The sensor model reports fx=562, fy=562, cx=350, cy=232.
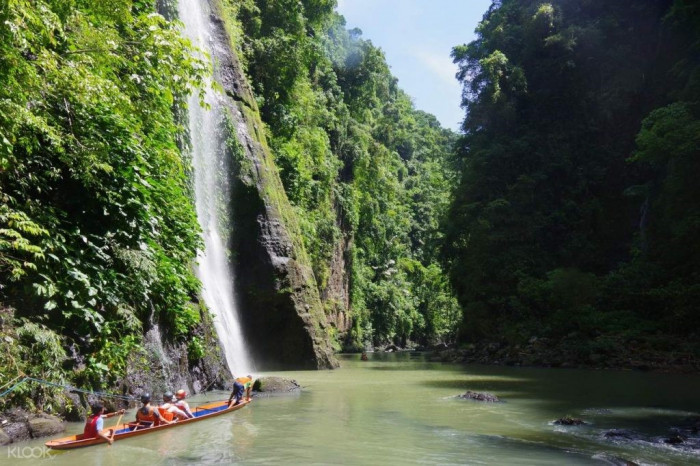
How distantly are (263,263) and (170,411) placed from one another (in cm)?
1203

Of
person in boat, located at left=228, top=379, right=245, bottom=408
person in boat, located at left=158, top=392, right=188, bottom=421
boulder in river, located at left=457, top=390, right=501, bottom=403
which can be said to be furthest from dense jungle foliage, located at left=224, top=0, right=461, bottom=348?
person in boat, located at left=158, top=392, right=188, bottom=421

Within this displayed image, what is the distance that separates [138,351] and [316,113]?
2345cm

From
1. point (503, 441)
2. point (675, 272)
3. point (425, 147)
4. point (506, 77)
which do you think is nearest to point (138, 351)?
point (503, 441)

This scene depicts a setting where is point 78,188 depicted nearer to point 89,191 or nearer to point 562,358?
point 89,191

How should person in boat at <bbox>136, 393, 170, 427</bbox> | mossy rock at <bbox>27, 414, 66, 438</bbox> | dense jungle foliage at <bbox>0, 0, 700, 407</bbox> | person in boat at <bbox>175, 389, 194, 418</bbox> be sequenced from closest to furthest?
mossy rock at <bbox>27, 414, 66, 438</bbox> < dense jungle foliage at <bbox>0, 0, 700, 407</bbox> < person in boat at <bbox>136, 393, 170, 427</bbox> < person in boat at <bbox>175, 389, 194, 418</bbox>

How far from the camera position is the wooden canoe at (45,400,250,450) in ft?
22.8

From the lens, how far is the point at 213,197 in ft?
65.9

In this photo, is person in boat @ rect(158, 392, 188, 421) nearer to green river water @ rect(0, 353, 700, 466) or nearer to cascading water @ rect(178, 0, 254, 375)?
green river water @ rect(0, 353, 700, 466)

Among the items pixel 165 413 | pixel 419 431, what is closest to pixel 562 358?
A: pixel 419 431

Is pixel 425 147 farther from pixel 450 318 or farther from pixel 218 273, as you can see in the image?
pixel 218 273

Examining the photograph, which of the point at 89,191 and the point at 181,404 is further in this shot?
the point at 181,404

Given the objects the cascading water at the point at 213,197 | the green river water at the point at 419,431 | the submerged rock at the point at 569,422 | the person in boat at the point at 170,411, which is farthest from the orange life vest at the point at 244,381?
the cascading water at the point at 213,197

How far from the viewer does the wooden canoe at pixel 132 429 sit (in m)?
6.96

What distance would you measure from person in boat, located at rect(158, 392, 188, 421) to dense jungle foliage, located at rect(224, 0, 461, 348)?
17.6 meters
